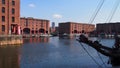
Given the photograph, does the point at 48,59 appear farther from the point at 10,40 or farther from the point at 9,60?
the point at 10,40

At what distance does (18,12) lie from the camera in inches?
3723

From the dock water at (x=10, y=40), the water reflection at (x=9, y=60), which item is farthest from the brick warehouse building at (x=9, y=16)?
the water reflection at (x=9, y=60)

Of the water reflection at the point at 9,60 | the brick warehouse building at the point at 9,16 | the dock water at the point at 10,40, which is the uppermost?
the brick warehouse building at the point at 9,16

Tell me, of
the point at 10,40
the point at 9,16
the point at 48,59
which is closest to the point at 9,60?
the point at 48,59

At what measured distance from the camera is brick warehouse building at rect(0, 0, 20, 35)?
90.9 m

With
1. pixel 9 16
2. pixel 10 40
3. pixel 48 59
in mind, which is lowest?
pixel 48 59

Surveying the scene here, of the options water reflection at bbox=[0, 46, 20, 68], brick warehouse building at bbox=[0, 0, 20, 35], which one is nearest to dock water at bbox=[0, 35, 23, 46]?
brick warehouse building at bbox=[0, 0, 20, 35]

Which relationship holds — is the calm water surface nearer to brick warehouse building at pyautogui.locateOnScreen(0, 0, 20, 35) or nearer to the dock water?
the dock water

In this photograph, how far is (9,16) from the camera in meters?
92.4

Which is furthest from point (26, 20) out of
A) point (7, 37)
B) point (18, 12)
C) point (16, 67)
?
point (16, 67)

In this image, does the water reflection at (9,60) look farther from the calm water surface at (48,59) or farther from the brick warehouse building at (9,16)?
the brick warehouse building at (9,16)

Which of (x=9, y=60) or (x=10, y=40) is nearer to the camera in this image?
(x=9, y=60)

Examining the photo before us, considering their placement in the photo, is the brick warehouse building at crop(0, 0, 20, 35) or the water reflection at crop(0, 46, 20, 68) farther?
the brick warehouse building at crop(0, 0, 20, 35)

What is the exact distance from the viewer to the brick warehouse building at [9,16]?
9088cm
